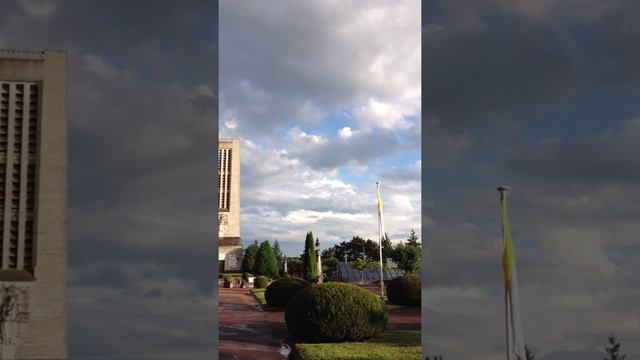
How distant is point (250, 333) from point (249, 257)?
23326mm

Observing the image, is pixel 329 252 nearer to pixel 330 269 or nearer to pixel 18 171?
pixel 330 269

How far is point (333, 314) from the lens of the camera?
21984 mm

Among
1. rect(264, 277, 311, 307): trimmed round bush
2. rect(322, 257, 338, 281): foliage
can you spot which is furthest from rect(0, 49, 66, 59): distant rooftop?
rect(322, 257, 338, 281): foliage

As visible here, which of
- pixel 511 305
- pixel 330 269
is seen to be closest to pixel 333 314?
pixel 511 305

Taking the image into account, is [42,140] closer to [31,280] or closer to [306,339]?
[31,280]

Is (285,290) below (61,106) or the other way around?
below

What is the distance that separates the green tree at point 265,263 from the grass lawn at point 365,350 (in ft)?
71.8

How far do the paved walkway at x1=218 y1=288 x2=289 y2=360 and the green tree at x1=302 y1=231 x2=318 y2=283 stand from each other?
7.54 metres

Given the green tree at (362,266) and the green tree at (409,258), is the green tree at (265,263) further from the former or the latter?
the green tree at (409,258)

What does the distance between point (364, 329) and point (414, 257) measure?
2024 centimetres

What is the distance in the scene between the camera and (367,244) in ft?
211

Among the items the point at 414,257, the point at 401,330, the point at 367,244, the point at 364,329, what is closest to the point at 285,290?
the point at 401,330

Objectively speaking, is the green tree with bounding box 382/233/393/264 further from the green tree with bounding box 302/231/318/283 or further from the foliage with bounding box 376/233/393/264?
the green tree with bounding box 302/231/318/283

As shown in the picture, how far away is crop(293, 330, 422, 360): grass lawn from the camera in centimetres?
2045
